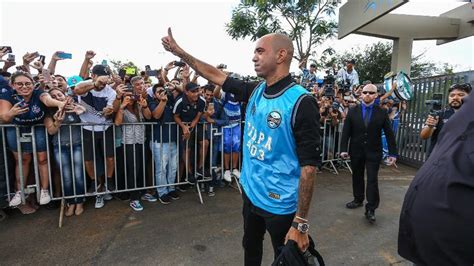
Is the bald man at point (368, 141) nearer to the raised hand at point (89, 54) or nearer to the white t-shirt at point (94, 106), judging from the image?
the white t-shirt at point (94, 106)

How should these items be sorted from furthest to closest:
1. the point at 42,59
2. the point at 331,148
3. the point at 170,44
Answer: the point at 331,148 < the point at 42,59 < the point at 170,44

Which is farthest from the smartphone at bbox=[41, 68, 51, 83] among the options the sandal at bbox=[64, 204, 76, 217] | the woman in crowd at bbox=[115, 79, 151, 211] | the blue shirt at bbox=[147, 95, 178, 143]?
the sandal at bbox=[64, 204, 76, 217]

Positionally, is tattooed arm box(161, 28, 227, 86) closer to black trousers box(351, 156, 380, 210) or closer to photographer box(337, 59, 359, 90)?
black trousers box(351, 156, 380, 210)

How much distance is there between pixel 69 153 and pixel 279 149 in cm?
364

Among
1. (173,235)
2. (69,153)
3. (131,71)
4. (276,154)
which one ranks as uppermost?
(131,71)

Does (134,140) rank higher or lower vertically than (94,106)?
lower

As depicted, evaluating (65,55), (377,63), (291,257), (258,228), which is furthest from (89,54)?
(377,63)

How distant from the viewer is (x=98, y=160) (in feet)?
15.2

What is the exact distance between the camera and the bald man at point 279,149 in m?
1.88

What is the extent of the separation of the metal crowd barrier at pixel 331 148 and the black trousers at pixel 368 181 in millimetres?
2409

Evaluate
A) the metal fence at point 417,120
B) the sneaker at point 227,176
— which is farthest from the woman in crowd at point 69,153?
the metal fence at point 417,120

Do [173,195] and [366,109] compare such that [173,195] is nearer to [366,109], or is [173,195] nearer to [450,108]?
[366,109]

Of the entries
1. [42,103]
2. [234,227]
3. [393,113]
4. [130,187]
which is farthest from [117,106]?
[393,113]

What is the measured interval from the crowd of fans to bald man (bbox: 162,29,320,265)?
2.73 metres
